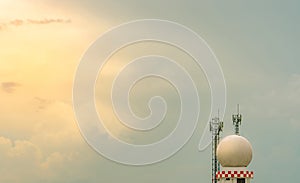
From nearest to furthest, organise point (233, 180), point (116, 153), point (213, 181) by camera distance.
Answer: point (233, 180)
point (116, 153)
point (213, 181)

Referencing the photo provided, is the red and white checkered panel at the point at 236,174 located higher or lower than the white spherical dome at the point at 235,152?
lower

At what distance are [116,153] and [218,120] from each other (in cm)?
1318

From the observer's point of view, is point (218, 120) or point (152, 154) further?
point (218, 120)

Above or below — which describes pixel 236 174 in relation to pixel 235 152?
below

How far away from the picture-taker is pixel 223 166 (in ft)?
213

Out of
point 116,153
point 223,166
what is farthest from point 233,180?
point 116,153

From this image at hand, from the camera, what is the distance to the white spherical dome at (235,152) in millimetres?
64062

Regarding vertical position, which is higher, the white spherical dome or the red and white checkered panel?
the white spherical dome

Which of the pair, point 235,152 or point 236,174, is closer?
point 235,152

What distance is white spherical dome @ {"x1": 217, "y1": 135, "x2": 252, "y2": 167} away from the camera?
210 feet

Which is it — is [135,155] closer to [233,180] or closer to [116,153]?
[116,153]

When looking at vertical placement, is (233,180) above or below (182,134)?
below

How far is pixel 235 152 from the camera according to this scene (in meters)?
64.0

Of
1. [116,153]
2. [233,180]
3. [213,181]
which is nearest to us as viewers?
[233,180]
